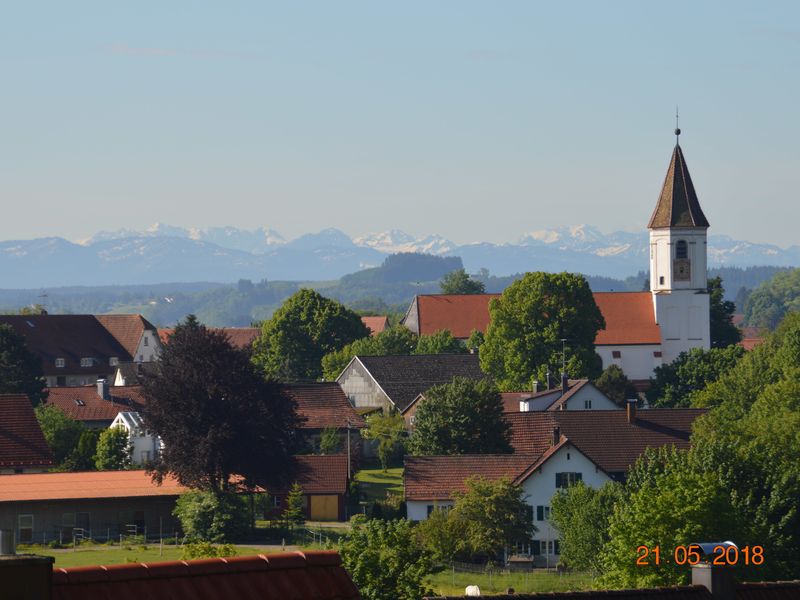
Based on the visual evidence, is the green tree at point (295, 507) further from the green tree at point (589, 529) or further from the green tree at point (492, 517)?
the green tree at point (589, 529)

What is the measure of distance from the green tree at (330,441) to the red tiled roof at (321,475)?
1189cm

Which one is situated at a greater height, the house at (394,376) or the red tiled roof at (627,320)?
the red tiled roof at (627,320)

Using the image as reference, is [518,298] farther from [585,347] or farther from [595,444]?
[595,444]

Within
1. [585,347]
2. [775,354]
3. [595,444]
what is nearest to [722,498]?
[595,444]

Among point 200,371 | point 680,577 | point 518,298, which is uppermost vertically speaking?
point 518,298

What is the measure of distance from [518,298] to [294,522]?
44.7 metres

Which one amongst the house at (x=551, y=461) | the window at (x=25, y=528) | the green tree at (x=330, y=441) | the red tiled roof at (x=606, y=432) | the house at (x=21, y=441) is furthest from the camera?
the green tree at (x=330, y=441)

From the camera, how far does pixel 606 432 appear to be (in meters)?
66.3

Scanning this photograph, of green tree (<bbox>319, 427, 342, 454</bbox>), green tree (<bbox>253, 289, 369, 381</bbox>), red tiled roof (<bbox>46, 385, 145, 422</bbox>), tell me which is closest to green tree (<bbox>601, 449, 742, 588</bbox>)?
green tree (<bbox>319, 427, 342, 454</bbox>)

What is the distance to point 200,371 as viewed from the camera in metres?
64.6

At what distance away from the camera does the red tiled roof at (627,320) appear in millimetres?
123000

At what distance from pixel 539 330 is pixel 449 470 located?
138 feet

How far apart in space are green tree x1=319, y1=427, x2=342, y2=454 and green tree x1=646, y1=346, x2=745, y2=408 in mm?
22449
